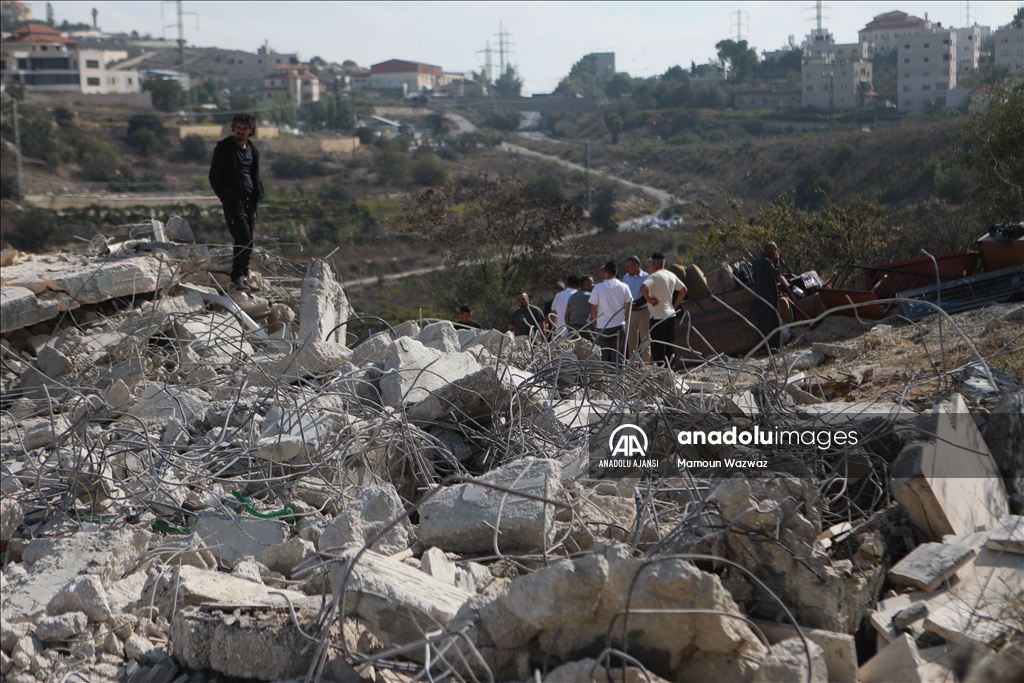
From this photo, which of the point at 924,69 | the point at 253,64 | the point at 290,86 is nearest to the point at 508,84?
the point at 290,86

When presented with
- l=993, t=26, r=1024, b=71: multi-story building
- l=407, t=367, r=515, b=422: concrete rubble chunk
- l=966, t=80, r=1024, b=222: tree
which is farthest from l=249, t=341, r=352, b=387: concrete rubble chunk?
l=993, t=26, r=1024, b=71: multi-story building

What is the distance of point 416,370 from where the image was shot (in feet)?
17.1

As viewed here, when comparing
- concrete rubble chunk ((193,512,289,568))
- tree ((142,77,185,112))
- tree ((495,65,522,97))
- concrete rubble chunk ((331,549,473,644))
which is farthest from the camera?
tree ((495,65,522,97))

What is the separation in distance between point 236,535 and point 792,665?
96.7 inches

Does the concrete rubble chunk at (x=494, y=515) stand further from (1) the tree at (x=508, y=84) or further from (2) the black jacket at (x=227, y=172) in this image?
(1) the tree at (x=508, y=84)

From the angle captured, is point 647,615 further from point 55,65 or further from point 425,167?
point 55,65

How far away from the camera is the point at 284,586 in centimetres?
332

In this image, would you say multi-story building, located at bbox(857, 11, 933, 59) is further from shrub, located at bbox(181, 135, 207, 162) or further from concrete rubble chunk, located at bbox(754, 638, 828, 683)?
shrub, located at bbox(181, 135, 207, 162)

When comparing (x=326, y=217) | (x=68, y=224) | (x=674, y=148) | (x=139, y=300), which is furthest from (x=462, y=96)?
(x=139, y=300)

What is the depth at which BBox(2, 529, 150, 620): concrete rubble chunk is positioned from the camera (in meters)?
3.57

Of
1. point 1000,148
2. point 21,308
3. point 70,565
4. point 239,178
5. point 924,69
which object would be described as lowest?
point 70,565

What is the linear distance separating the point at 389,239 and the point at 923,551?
37.9m

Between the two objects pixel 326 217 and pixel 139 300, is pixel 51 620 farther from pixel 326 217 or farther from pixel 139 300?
pixel 326 217

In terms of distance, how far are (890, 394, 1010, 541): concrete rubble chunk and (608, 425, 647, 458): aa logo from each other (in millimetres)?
1140
